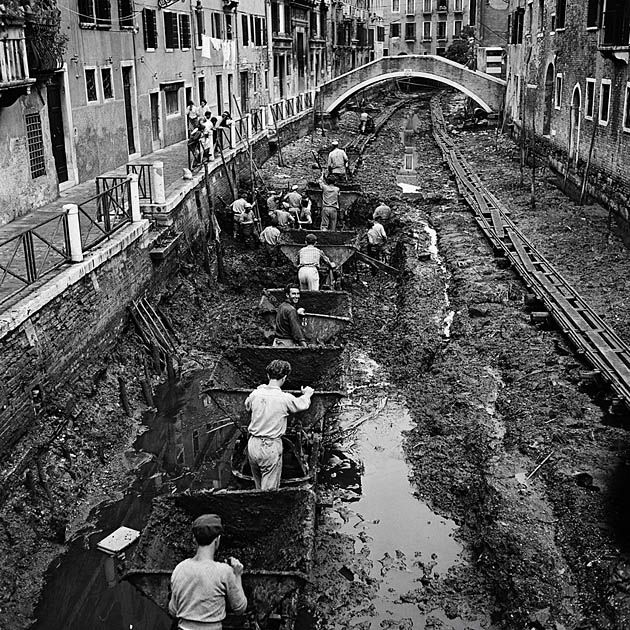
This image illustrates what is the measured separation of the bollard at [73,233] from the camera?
39.1ft

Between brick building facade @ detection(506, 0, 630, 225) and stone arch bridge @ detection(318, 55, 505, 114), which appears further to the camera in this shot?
stone arch bridge @ detection(318, 55, 505, 114)

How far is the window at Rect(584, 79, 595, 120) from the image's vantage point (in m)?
24.5

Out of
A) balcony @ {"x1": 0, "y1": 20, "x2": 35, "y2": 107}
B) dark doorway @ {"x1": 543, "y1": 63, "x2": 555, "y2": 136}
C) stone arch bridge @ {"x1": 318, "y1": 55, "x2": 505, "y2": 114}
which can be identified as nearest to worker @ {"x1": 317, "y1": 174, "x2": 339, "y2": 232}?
balcony @ {"x1": 0, "y1": 20, "x2": 35, "y2": 107}

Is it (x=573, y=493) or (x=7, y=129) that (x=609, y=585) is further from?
(x=7, y=129)

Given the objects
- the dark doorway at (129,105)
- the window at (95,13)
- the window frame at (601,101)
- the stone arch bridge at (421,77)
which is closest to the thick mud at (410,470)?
the window frame at (601,101)

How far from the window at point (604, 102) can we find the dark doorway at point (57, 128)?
14.5 m

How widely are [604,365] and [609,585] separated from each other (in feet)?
17.2

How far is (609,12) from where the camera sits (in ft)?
70.0

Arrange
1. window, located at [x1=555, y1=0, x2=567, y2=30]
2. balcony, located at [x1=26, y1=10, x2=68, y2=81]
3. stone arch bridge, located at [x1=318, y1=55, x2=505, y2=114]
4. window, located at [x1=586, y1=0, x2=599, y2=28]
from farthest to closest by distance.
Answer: stone arch bridge, located at [x1=318, y1=55, x2=505, y2=114], window, located at [x1=555, y1=0, x2=567, y2=30], window, located at [x1=586, y1=0, x2=599, y2=28], balcony, located at [x1=26, y1=10, x2=68, y2=81]

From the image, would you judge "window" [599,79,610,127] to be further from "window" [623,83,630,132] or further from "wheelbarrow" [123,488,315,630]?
"wheelbarrow" [123,488,315,630]

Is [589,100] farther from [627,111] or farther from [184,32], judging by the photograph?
[184,32]

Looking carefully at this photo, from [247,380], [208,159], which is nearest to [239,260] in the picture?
[208,159]

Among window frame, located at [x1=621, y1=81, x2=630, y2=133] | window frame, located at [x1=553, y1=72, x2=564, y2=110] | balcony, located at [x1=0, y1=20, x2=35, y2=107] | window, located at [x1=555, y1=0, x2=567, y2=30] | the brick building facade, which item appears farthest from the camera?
window frame, located at [x1=553, y1=72, x2=564, y2=110]

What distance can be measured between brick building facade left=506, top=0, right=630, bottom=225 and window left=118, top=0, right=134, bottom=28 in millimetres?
12848
